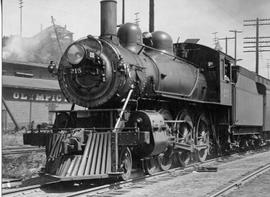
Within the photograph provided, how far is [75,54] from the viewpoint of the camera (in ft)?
31.0

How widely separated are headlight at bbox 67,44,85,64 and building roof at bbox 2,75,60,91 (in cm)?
2211

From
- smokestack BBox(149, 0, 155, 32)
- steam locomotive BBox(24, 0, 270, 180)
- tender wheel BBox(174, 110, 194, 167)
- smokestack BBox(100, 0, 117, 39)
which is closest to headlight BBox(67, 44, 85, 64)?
steam locomotive BBox(24, 0, 270, 180)

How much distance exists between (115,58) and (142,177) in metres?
2.76

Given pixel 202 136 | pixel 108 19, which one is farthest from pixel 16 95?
pixel 108 19

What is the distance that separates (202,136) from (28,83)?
22.7m

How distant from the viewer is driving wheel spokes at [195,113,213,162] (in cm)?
1327

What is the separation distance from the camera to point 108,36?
10242mm

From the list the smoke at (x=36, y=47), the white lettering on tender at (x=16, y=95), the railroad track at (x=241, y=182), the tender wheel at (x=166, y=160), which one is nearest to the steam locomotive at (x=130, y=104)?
the tender wheel at (x=166, y=160)

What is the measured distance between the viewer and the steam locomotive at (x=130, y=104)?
28.5 feet

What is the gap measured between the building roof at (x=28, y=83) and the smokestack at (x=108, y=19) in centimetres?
2162

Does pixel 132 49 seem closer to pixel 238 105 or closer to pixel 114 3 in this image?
pixel 114 3

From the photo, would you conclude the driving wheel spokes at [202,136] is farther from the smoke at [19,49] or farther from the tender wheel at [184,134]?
the smoke at [19,49]

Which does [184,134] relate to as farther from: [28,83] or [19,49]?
[19,49]

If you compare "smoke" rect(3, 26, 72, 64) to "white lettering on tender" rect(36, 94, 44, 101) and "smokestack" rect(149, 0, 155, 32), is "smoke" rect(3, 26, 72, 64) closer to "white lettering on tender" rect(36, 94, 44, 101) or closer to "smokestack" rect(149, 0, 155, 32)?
"white lettering on tender" rect(36, 94, 44, 101)
